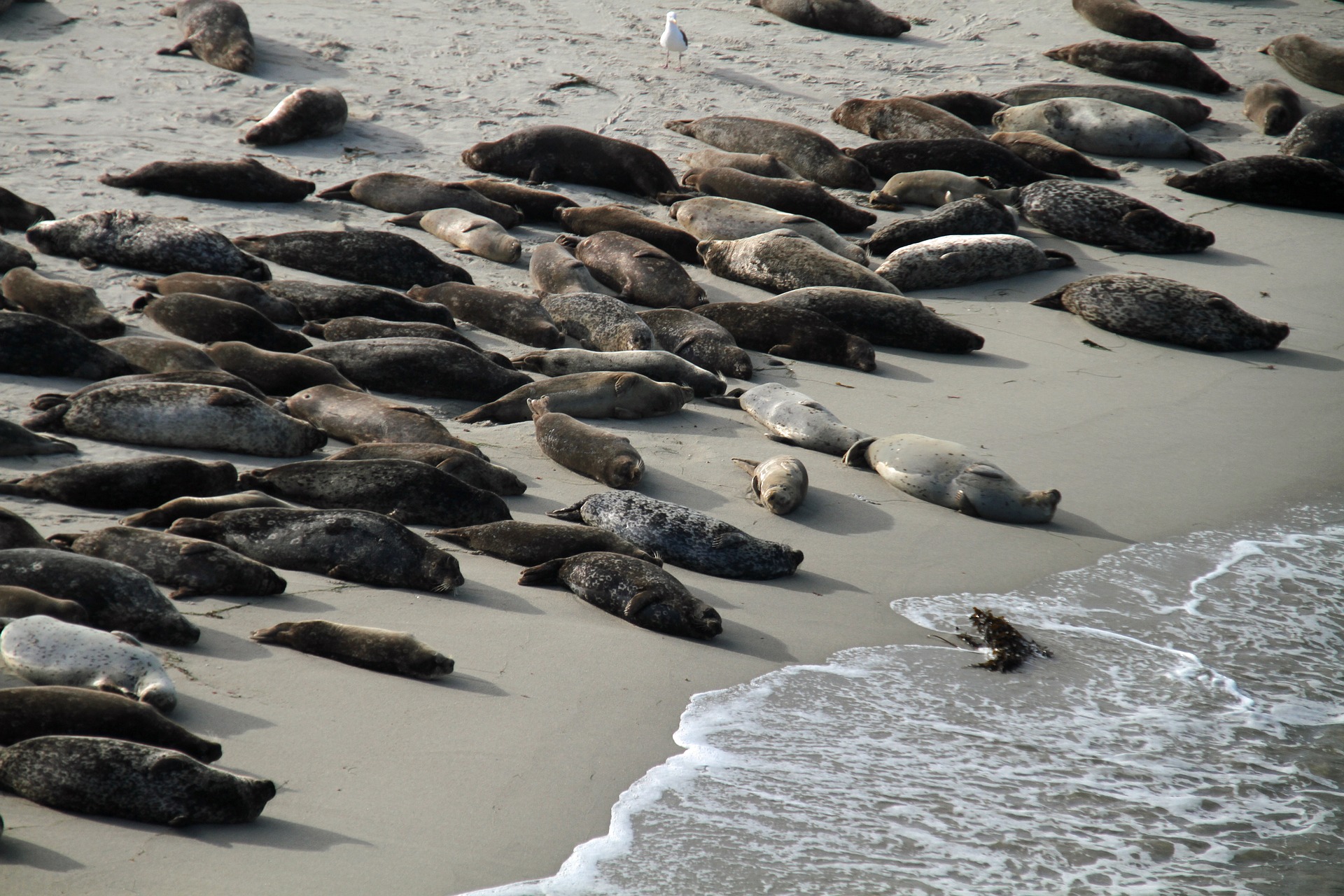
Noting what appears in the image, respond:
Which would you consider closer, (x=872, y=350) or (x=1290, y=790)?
(x=1290, y=790)

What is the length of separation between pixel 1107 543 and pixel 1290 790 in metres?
1.74

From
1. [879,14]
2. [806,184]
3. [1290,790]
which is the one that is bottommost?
[1290,790]

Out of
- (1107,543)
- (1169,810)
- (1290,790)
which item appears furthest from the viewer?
(1107,543)

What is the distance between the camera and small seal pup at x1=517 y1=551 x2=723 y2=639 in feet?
→ 13.7

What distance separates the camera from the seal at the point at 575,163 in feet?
34.0

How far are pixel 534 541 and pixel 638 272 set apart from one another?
394 centimetres

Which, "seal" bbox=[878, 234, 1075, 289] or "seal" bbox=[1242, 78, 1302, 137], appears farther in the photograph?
"seal" bbox=[1242, 78, 1302, 137]

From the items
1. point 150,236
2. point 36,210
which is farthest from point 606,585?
point 36,210

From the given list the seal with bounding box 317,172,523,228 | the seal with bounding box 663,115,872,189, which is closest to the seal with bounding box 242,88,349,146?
the seal with bounding box 317,172,523,228

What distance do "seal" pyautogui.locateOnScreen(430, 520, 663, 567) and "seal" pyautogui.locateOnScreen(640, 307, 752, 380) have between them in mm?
2613

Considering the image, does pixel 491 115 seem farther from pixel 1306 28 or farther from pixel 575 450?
pixel 1306 28

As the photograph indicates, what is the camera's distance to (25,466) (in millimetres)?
4875

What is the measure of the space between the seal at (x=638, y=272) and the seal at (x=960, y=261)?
5.52ft

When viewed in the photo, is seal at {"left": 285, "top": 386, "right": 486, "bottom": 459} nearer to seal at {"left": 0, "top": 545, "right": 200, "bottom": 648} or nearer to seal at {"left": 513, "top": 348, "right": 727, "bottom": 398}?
seal at {"left": 513, "top": 348, "right": 727, "bottom": 398}
